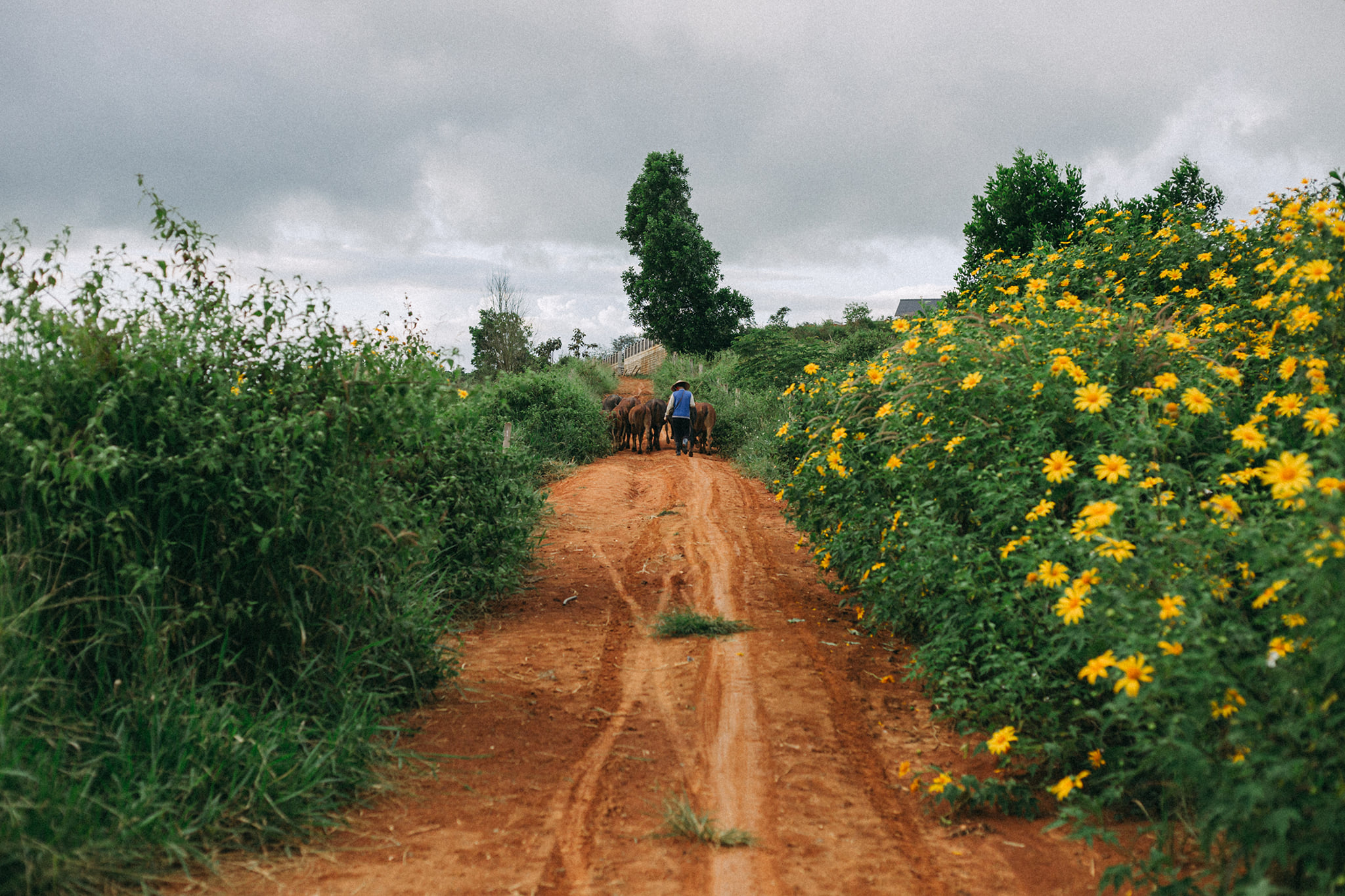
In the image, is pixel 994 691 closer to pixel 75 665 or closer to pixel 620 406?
pixel 75 665

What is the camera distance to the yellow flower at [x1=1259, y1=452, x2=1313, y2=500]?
8.26 ft

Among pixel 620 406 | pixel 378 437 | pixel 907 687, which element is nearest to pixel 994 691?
pixel 907 687

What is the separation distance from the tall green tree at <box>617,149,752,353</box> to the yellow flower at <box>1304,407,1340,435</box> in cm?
3407

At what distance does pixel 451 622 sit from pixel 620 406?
517 inches

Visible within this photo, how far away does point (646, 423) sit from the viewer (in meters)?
19.0

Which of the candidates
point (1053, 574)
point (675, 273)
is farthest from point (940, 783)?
point (675, 273)

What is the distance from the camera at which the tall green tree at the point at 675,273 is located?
119ft

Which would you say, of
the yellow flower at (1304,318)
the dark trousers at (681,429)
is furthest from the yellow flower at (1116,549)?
the dark trousers at (681,429)

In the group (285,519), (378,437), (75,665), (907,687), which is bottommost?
(907,687)

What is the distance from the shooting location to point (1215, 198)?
53.0 ft

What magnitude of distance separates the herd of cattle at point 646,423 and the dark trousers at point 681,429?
0.27 meters

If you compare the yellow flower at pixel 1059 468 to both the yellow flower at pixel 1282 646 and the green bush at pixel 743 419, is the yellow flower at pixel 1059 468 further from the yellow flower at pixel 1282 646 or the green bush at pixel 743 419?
the green bush at pixel 743 419

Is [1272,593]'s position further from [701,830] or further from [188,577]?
[188,577]

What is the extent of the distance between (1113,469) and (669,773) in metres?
2.36
